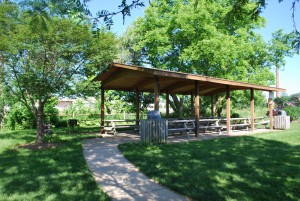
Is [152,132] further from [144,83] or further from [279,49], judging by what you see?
[279,49]

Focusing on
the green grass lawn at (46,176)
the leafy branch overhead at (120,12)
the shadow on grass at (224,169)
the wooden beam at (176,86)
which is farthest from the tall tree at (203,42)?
the leafy branch overhead at (120,12)

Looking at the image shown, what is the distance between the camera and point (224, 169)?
249 inches

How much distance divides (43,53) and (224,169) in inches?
289

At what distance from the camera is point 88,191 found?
4.86 metres

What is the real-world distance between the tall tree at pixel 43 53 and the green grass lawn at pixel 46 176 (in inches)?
102

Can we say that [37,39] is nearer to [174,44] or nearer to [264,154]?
[264,154]

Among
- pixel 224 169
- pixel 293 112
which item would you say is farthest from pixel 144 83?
pixel 293 112

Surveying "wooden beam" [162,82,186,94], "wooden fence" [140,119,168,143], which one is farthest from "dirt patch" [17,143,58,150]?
"wooden beam" [162,82,186,94]

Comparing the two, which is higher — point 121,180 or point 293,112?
point 293,112

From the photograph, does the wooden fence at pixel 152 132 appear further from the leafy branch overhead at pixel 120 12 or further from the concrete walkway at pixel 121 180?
the leafy branch overhead at pixel 120 12

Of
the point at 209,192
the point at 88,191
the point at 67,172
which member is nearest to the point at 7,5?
the point at 67,172

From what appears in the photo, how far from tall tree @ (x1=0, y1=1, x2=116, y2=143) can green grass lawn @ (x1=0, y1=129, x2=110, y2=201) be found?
102 inches

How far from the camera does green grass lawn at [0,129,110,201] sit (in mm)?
4680

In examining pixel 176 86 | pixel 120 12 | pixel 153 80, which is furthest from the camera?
pixel 176 86
